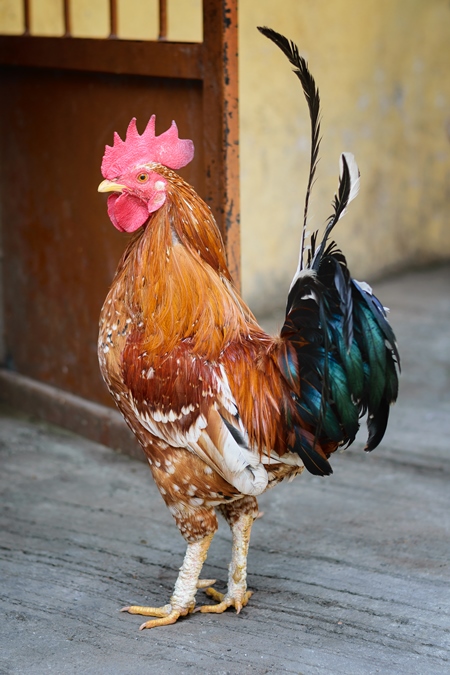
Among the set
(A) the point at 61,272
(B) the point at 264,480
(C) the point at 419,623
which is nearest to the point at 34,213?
(A) the point at 61,272

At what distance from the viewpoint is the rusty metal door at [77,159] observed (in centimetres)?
404

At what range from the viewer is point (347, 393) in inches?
117

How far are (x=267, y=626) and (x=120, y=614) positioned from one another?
56 centimetres

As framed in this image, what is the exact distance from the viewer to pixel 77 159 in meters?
4.89

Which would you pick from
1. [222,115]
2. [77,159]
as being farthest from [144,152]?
[77,159]

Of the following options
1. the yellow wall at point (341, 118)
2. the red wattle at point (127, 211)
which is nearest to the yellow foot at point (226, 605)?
the red wattle at point (127, 211)

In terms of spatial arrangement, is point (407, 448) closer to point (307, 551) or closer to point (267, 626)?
point (307, 551)

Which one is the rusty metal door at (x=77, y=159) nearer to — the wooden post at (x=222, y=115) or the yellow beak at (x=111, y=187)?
the wooden post at (x=222, y=115)

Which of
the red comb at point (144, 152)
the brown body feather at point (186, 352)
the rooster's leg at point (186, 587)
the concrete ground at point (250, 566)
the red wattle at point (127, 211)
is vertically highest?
the red comb at point (144, 152)

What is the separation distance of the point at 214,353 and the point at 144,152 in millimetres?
745

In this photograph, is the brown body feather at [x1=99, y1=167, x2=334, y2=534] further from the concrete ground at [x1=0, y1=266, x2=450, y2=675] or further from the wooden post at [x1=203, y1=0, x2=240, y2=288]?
the wooden post at [x1=203, y1=0, x2=240, y2=288]

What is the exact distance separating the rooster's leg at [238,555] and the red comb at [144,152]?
1.28 m

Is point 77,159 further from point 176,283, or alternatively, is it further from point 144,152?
point 176,283

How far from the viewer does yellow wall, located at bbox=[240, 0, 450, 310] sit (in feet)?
22.7
